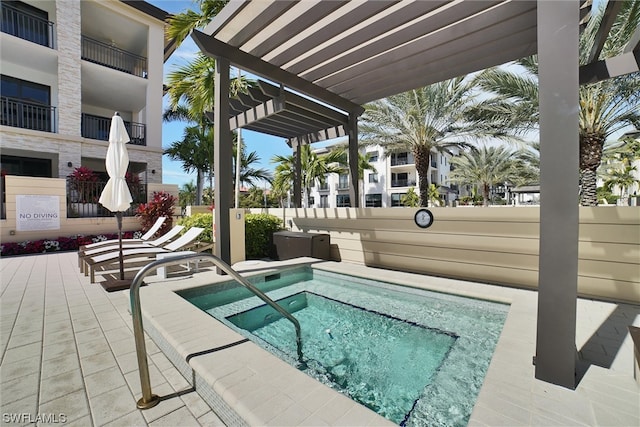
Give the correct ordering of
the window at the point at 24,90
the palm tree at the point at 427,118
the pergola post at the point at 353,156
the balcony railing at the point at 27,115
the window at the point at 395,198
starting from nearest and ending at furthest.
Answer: the pergola post at the point at 353,156 < the balcony railing at the point at 27,115 < the window at the point at 24,90 < the palm tree at the point at 427,118 < the window at the point at 395,198

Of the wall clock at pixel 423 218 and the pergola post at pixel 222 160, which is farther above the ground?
the pergola post at pixel 222 160

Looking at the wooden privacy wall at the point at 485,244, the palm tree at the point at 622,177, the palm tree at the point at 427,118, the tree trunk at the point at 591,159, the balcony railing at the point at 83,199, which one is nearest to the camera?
the wooden privacy wall at the point at 485,244

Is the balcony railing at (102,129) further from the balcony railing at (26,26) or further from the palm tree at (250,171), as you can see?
the palm tree at (250,171)

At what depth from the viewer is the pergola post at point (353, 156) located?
7.29 m

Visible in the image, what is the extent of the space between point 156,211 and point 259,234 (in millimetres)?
5375

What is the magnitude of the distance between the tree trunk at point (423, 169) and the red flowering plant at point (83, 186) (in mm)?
13334

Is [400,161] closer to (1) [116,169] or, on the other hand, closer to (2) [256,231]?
(2) [256,231]

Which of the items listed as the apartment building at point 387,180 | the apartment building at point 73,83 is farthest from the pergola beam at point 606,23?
the apartment building at point 387,180

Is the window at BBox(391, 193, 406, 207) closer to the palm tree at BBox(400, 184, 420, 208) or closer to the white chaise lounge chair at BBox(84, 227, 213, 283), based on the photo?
the palm tree at BBox(400, 184, 420, 208)

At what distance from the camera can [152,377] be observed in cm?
227

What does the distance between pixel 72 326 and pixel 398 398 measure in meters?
3.63

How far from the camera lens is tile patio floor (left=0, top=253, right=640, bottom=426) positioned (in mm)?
1730

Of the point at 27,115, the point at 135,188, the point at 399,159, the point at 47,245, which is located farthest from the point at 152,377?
the point at 399,159

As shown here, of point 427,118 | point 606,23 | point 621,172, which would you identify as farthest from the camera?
point 621,172
